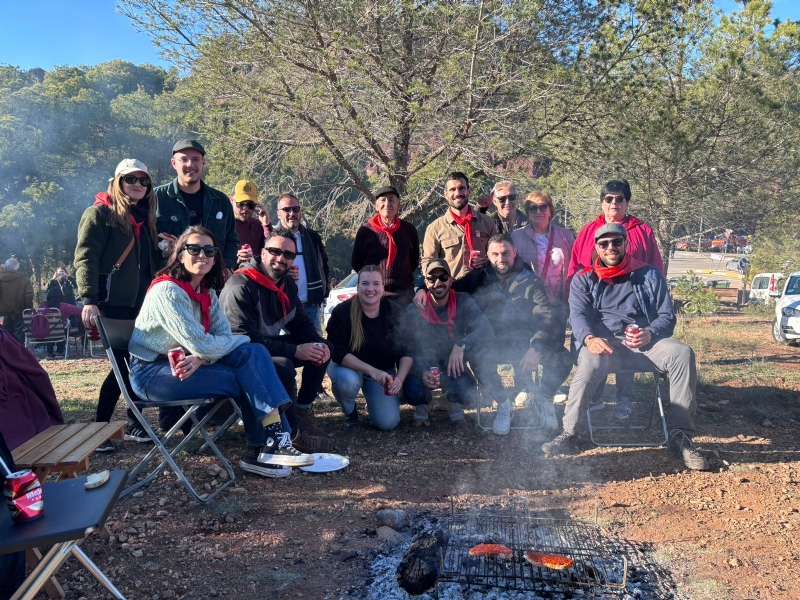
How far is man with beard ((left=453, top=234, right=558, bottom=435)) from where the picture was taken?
4781 mm

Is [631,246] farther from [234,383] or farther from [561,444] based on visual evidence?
[234,383]

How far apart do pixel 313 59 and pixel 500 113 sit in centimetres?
201

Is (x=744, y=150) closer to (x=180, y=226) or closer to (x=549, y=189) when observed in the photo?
(x=549, y=189)

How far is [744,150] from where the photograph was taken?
8812 mm

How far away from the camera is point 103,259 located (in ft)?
13.0

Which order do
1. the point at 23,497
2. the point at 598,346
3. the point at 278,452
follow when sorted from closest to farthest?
the point at 23,497
the point at 278,452
the point at 598,346

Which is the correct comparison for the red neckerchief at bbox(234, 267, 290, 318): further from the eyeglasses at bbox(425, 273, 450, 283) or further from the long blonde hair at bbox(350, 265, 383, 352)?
the eyeglasses at bbox(425, 273, 450, 283)

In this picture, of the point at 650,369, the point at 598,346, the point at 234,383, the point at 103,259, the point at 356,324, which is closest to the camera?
the point at 234,383

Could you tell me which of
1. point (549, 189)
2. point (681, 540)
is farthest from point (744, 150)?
point (681, 540)

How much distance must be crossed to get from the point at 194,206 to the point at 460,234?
2.21 m

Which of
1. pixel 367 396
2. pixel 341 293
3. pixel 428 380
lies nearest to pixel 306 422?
Result: pixel 367 396

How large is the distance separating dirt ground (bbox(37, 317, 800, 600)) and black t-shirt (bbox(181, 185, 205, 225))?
1.65m

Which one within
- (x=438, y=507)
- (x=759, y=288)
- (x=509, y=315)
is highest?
(x=509, y=315)

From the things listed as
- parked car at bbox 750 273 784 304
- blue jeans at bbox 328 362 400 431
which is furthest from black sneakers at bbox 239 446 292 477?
parked car at bbox 750 273 784 304
